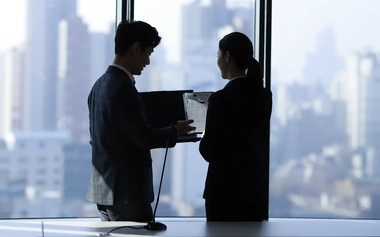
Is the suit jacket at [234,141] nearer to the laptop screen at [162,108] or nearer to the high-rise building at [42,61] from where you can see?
the laptop screen at [162,108]

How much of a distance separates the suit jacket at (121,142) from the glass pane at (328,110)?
1.80 meters

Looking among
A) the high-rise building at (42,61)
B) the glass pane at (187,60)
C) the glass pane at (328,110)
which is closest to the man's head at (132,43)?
the glass pane at (187,60)

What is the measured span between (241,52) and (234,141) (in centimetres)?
40

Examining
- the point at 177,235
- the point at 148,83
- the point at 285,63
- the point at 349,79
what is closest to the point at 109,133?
the point at 177,235

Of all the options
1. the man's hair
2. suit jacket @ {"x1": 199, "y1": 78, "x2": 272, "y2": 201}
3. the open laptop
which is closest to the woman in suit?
suit jacket @ {"x1": 199, "y1": 78, "x2": 272, "y2": 201}

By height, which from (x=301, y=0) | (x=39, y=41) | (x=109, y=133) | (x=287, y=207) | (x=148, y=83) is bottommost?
(x=287, y=207)

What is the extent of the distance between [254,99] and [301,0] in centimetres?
184

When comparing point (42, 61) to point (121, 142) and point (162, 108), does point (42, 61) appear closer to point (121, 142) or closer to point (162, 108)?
point (162, 108)

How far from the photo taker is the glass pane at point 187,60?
13.3 feet

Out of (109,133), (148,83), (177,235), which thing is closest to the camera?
(177,235)

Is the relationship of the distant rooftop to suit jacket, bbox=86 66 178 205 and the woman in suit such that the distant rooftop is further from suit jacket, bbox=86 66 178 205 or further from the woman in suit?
the woman in suit

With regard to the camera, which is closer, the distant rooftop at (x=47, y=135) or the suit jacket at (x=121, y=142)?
the suit jacket at (x=121, y=142)

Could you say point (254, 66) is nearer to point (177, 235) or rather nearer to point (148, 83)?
point (177, 235)

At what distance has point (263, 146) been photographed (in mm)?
4055
